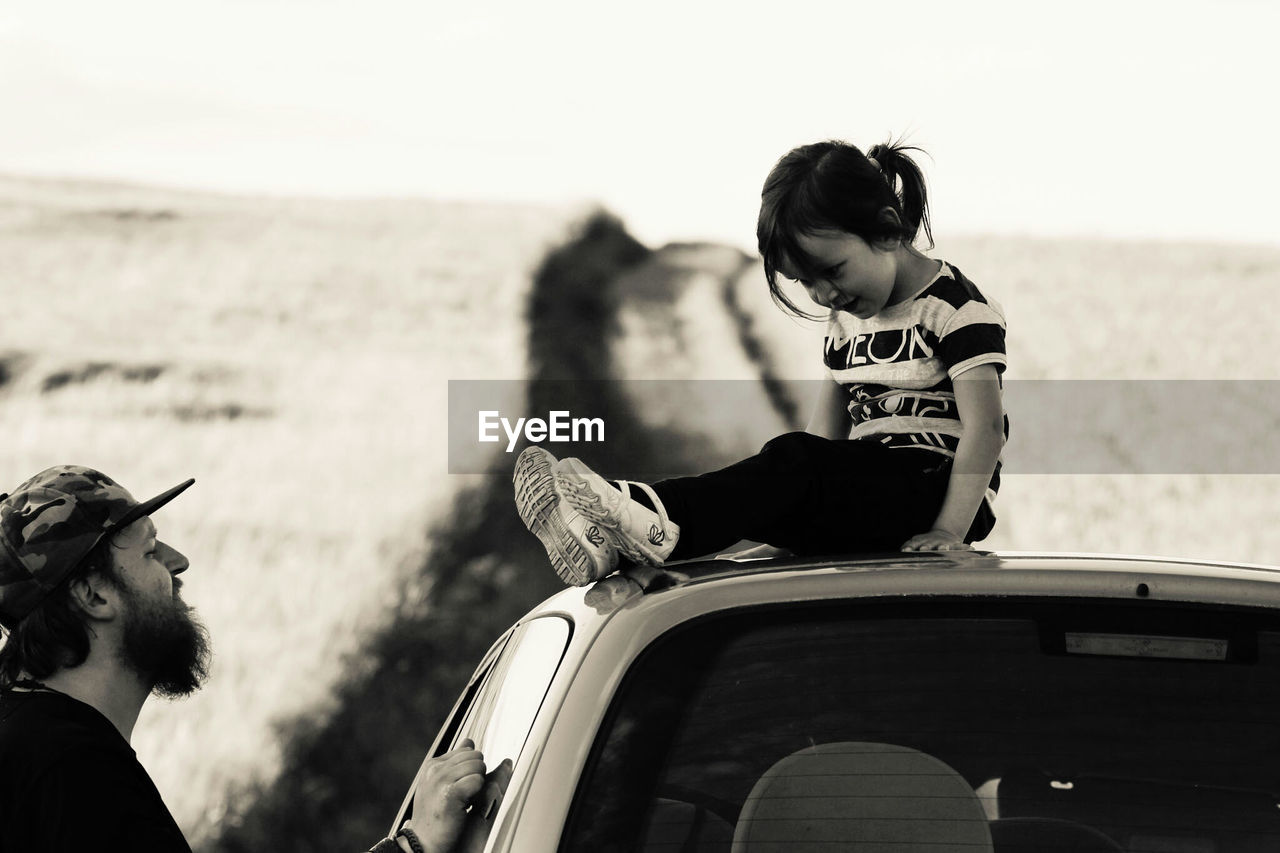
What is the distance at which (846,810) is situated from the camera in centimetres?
185

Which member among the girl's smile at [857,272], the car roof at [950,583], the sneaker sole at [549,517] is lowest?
the sneaker sole at [549,517]

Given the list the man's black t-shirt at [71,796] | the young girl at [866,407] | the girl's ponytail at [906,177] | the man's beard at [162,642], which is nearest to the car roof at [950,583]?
the young girl at [866,407]

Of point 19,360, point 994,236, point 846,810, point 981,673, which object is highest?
point 981,673

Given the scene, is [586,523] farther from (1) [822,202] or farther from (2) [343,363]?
(2) [343,363]

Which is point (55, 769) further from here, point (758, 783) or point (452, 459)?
point (452, 459)

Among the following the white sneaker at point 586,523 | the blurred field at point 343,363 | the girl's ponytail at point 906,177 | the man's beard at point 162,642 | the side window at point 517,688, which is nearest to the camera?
the side window at point 517,688

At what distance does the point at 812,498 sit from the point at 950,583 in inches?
35.4

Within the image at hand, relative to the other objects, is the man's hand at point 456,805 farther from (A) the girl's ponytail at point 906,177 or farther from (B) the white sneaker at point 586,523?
(A) the girl's ponytail at point 906,177

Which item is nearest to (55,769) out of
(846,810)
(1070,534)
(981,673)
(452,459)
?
(846,810)

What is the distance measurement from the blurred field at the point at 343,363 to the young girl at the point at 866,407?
803 cm

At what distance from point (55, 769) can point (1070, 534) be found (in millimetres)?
11268

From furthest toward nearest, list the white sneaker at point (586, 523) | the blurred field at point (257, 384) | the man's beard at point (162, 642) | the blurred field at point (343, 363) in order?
the blurred field at point (343, 363) < the blurred field at point (257, 384) < the man's beard at point (162, 642) < the white sneaker at point (586, 523)

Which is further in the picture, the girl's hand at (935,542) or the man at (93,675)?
the girl's hand at (935,542)

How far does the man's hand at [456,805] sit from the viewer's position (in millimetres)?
2014
